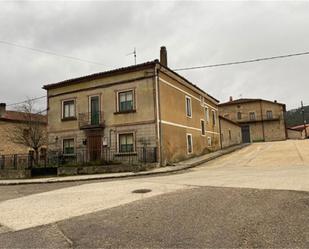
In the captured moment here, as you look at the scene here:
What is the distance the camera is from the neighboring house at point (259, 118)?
2138 inches

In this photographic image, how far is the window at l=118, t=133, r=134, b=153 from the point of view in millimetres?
21828

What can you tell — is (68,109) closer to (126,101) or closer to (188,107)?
(126,101)

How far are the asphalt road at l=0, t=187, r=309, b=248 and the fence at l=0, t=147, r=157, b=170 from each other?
12134 millimetres

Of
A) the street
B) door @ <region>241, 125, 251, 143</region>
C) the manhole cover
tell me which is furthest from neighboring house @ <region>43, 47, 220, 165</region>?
door @ <region>241, 125, 251, 143</region>

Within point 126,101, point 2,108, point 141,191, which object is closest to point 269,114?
point 126,101

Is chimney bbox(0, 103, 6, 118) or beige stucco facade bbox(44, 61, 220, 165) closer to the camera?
beige stucco facade bbox(44, 61, 220, 165)

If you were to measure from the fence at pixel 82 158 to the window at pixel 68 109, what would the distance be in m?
3.02

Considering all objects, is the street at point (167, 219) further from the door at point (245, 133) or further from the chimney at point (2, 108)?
the door at point (245, 133)

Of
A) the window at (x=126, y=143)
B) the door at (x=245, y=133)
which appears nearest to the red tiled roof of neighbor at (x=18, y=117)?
the window at (x=126, y=143)

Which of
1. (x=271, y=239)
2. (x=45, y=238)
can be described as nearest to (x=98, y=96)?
(x=45, y=238)

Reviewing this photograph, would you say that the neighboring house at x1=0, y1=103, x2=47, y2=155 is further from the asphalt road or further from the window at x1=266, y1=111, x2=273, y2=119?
the window at x1=266, y1=111, x2=273, y2=119

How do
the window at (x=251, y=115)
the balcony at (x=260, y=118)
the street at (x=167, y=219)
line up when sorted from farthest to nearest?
the window at (x=251, y=115) < the balcony at (x=260, y=118) < the street at (x=167, y=219)

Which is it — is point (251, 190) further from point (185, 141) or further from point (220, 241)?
point (185, 141)

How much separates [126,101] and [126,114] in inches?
38.8
